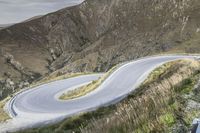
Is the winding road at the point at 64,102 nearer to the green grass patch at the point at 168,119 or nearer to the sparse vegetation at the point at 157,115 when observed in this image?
the sparse vegetation at the point at 157,115

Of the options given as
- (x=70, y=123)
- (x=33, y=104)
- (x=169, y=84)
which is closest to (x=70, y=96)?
(x=33, y=104)

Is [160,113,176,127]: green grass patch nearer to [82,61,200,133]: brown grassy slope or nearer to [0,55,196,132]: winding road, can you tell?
[82,61,200,133]: brown grassy slope

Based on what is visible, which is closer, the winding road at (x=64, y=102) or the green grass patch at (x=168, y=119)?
the green grass patch at (x=168, y=119)

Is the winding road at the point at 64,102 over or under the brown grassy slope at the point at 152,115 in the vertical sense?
under

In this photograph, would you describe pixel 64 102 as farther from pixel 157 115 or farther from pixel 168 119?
pixel 168 119

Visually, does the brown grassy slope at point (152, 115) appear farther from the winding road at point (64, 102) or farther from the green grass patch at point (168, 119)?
the winding road at point (64, 102)

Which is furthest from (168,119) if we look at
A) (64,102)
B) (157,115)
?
(64,102)

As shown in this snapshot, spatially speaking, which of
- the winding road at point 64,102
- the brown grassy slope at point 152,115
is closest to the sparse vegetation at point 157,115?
the brown grassy slope at point 152,115

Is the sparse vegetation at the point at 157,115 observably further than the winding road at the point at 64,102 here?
No
